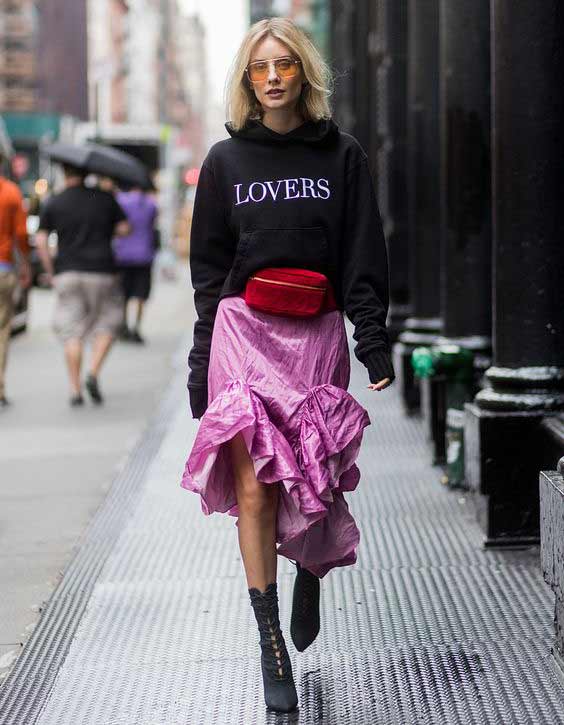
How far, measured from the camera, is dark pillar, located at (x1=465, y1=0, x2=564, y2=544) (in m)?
5.45

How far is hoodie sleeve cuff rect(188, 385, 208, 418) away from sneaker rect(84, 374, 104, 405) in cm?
681

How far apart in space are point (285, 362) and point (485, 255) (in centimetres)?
356

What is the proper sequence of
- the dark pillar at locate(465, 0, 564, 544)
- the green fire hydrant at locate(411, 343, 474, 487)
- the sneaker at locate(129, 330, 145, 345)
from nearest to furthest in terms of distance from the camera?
the dark pillar at locate(465, 0, 564, 544) < the green fire hydrant at locate(411, 343, 474, 487) < the sneaker at locate(129, 330, 145, 345)

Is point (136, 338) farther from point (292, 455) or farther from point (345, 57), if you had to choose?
point (292, 455)

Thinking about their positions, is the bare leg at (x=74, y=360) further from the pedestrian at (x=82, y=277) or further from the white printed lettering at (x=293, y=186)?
the white printed lettering at (x=293, y=186)

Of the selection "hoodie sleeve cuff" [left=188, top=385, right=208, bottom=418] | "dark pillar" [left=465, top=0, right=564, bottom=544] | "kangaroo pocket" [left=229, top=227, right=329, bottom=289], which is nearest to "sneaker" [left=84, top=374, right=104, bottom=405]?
"dark pillar" [left=465, top=0, right=564, bottom=544]

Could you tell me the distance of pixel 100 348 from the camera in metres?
11.1

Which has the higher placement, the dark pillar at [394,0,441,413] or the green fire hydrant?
the dark pillar at [394,0,441,413]

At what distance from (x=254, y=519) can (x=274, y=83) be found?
121 cm

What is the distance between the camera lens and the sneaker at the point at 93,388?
35.5 ft

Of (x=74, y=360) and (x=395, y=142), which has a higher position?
(x=395, y=142)

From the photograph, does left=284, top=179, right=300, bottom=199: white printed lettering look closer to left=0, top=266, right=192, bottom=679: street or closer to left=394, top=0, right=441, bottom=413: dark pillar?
left=0, top=266, right=192, bottom=679: street

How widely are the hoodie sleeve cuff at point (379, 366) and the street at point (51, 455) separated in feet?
5.07

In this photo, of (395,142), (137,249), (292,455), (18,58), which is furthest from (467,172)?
(18,58)
